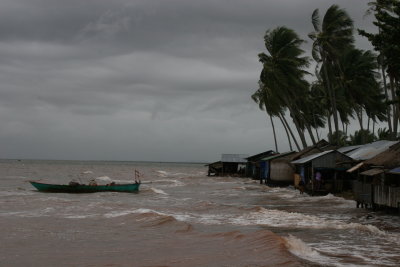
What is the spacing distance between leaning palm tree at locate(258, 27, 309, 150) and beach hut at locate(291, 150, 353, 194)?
11.4 meters

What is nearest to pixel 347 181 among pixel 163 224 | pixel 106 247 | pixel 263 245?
pixel 163 224

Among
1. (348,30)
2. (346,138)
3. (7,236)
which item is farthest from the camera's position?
(346,138)

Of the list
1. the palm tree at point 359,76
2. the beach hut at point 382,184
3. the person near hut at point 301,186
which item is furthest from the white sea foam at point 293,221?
the palm tree at point 359,76

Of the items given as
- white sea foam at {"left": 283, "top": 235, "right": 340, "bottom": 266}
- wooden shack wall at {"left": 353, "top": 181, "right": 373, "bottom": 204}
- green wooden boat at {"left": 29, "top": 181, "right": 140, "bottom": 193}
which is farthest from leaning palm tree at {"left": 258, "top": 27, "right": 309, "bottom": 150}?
white sea foam at {"left": 283, "top": 235, "right": 340, "bottom": 266}

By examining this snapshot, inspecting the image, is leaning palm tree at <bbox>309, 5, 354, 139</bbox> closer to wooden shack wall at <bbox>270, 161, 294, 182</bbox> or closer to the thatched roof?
wooden shack wall at <bbox>270, 161, 294, 182</bbox>

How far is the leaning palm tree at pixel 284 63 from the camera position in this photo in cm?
3994

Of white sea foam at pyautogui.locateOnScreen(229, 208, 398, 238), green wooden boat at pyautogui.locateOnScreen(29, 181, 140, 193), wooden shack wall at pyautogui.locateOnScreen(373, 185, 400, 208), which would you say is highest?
wooden shack wall at pyautogui.locateOnScreen(373, 185, 400, 208)

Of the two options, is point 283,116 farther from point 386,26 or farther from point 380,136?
point 386,26

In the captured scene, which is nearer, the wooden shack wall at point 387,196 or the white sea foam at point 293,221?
the white sea foam at point 293,221

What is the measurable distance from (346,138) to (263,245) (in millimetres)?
44545

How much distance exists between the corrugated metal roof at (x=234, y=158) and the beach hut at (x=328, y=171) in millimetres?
29623

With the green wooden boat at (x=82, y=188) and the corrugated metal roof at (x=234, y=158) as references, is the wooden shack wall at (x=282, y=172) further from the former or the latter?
the corrugated metal roof at (x=234, y=158)

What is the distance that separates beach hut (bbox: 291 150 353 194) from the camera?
28.7 m

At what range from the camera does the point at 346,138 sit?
55.2m
